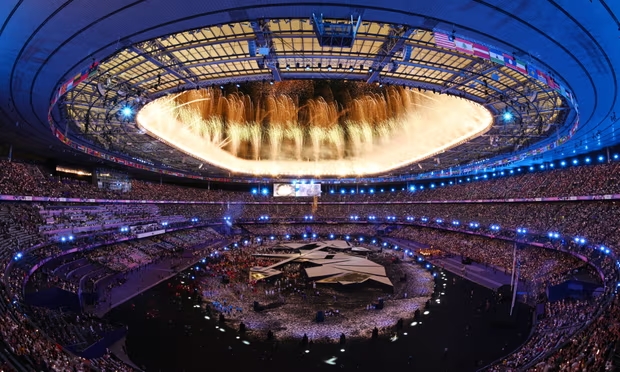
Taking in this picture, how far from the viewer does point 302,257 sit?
162ft

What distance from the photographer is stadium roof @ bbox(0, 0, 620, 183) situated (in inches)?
547

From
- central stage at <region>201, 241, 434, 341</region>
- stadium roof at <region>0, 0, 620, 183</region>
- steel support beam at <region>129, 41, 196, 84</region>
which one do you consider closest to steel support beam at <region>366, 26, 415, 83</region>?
stadium roof at <region>0, 0, 620, 183</region>

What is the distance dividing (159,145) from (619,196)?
45.4 m

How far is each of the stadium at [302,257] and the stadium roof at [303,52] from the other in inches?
4.9

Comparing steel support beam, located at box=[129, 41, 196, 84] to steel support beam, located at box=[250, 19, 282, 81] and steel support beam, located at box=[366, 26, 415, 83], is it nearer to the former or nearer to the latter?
steel support beam, located at box=[250, 19, 282, 81]

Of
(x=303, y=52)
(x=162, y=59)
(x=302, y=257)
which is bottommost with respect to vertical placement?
(x=302, y=257)

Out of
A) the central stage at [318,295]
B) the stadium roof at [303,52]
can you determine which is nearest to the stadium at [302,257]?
the stadium roof at [303,52]

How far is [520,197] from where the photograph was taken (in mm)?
47625

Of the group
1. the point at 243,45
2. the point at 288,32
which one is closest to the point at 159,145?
the point at 243,45

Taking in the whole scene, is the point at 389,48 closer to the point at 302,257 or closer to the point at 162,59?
the point at 162,59

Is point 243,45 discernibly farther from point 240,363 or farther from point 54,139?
point 54,139

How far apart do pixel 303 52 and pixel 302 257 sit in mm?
32062

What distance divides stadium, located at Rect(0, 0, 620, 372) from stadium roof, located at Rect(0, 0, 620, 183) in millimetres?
125

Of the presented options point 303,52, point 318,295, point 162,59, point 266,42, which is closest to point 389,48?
point 303,52
